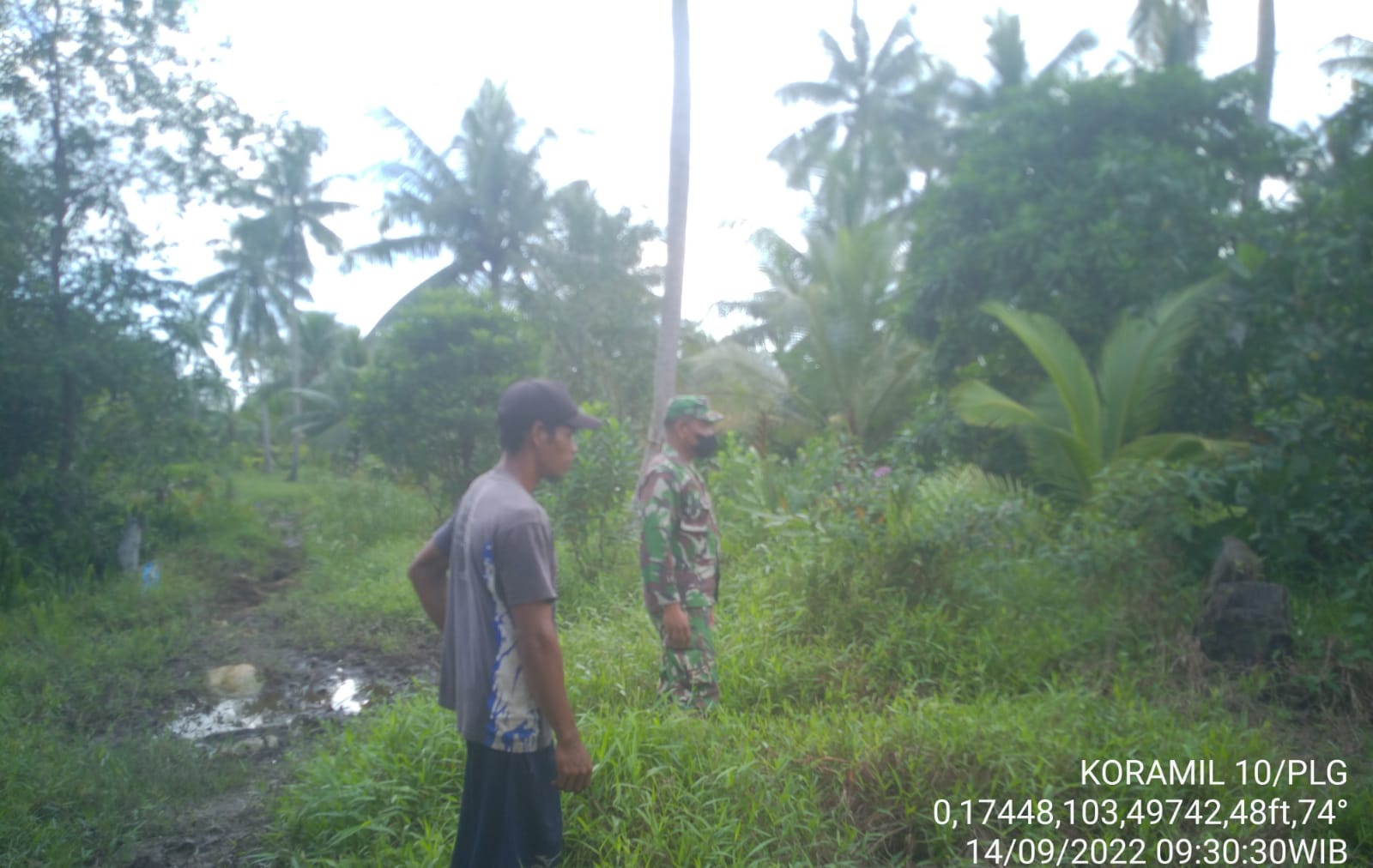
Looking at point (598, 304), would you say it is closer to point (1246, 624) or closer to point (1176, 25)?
point (1176, 25)

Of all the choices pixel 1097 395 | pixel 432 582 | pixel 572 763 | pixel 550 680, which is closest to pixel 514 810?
pixel 572 763

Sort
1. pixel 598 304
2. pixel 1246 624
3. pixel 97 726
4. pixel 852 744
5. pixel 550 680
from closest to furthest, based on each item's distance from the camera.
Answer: pixel 550 680, pixel 852 744, pixel 1246 624, pixel 97 726, pixel 598 304

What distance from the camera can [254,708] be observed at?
6484 millimetres

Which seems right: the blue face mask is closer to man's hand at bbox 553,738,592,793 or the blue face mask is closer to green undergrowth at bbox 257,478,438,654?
man's hand at bbox 553,738,592,793

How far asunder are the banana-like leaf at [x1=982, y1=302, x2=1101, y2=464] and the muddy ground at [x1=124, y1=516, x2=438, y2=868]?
5326 mm

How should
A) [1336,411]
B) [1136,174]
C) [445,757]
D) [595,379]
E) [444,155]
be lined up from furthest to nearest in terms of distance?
[444,155], [595,379], [1136,174], [1336,411], [445,757]

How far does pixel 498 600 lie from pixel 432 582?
0.53m

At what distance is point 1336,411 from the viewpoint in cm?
600

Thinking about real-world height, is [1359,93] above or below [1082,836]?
above

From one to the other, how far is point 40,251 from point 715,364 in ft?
28.1

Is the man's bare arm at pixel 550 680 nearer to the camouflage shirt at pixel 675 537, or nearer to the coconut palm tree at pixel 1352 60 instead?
the camouflage shirt at pixel 675 537

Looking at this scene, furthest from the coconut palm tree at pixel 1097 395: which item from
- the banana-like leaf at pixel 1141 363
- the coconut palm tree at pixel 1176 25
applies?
the coconut palm tree at pixel 1176 25

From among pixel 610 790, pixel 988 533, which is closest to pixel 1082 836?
pixel 610 790

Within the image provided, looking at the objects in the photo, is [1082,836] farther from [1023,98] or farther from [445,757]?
[1023,98]
